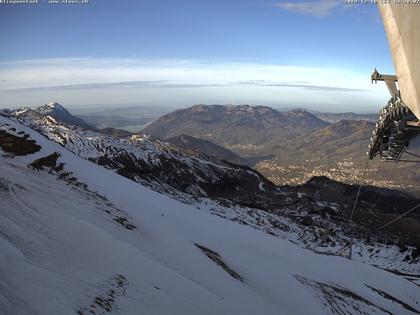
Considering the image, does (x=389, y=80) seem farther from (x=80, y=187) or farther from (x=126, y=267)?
(x=80, y=187)

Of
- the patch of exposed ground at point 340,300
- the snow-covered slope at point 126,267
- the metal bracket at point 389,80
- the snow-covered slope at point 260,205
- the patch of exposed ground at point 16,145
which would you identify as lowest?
the snow-covered slope at point 260,205

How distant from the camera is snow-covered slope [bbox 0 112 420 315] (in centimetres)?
1188

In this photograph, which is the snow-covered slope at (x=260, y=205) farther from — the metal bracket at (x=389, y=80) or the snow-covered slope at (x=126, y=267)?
the metal bracket at (x=389, y=80)

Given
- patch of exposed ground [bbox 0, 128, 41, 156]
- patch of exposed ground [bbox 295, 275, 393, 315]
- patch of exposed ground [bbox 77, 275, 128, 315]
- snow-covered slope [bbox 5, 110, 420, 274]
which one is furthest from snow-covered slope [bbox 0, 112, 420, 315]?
snow-covered slope [bbox 5, 110, 420, 274]

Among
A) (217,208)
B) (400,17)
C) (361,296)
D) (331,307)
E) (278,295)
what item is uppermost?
(400,17)

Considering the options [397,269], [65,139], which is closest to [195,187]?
[65,139]

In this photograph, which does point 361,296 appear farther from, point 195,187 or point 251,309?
point 195,187

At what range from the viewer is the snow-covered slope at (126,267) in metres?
11.9

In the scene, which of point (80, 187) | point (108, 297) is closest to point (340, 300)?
point (108, 297)

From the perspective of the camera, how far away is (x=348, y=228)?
11444 cm

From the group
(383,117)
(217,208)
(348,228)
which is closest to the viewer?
(383,117)

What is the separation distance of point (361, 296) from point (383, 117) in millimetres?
17810

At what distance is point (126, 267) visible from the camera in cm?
1537

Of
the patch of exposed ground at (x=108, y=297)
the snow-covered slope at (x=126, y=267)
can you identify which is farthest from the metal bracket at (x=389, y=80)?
the patch of exposed ground at (x=108, y=297)
